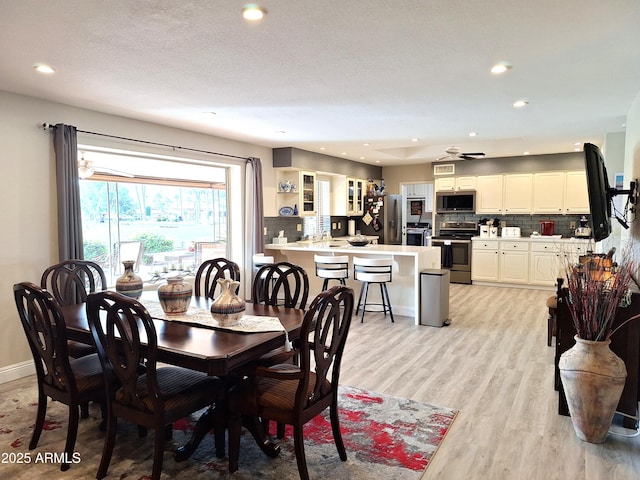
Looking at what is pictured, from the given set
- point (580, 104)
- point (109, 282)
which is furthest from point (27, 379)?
point (580, 104)

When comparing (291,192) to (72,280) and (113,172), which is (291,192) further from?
(72,280)

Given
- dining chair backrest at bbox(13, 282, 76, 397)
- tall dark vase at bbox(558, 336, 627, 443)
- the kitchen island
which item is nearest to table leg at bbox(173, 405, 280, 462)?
dining chair backrest at bbox(13, 282, 76, 397)

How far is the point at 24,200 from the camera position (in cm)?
381

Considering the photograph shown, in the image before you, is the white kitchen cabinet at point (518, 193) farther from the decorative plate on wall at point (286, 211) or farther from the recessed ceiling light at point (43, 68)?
the recessed ceiling light at point (43, 68)

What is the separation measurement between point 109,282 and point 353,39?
13.2ft

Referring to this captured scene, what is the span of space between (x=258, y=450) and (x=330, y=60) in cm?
259

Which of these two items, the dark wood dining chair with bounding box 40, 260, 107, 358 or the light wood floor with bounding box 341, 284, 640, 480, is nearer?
the light wood floor with bounding box 341, 284, 640, 480

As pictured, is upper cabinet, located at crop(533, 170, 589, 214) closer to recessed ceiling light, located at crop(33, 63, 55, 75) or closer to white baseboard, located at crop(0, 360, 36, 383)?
recessed ceiling light, located at crop(33, 63, 55, 75)

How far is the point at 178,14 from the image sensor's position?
225 centimetres

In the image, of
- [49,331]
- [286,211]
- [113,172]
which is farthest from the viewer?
[286,211]

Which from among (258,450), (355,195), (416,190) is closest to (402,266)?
(355,195)

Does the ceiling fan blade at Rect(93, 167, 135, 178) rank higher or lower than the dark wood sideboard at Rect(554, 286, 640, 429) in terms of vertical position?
higher

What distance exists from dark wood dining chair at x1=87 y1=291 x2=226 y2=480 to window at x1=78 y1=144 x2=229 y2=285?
286 centimetres

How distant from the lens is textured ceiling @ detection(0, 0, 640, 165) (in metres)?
2.25
